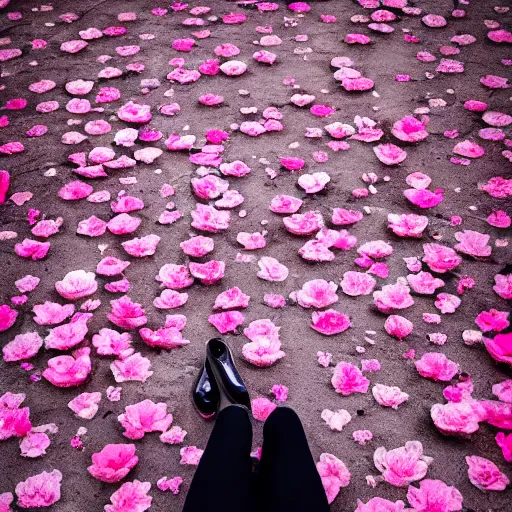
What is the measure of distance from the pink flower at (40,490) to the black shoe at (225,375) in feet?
1.73

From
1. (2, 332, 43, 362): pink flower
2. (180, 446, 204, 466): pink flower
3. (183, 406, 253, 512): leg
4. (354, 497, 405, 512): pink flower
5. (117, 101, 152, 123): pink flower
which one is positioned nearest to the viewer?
(183, 406, 253, 512): leg

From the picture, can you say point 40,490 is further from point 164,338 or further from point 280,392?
point 280,392

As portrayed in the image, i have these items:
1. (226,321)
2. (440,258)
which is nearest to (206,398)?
(226,321)

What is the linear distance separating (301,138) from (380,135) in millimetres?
414

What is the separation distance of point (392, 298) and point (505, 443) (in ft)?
1.96

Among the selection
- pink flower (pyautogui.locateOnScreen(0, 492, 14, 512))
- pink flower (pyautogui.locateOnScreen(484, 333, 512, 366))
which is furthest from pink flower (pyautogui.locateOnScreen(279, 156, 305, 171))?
pink flower (pyautogui.locateOnScreen(0, 492, 14, 512))

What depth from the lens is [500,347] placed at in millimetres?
1646

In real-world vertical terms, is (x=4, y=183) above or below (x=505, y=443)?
above

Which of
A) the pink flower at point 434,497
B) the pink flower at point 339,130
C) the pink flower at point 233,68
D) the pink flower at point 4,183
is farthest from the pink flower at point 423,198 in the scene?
the pink flower at point 4,183

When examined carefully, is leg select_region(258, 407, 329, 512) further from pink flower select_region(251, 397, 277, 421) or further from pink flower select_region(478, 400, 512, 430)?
pink flower select_region(478, 400, 512, 430)

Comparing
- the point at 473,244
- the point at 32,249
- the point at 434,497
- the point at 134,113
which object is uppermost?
the point at 134,113

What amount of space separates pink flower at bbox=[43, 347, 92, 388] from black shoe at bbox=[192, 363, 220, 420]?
1.26ft

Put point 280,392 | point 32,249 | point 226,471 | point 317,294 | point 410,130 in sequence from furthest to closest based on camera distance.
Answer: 1. point 410,130
2. point 32,249
3. point 317,294
4. point 280,392
5. point 226,471

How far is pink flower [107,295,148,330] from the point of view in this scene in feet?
5.74
